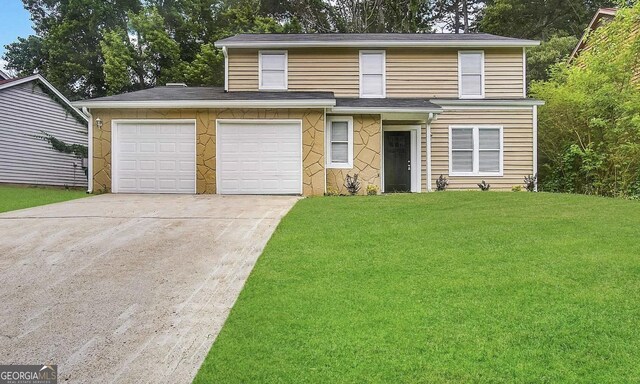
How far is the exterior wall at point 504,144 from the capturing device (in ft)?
44.3

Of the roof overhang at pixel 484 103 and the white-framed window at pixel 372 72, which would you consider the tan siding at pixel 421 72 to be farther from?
the roof overhang at pixel 484 103

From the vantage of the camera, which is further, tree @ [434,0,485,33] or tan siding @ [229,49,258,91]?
tree @ [434,0,485,33]

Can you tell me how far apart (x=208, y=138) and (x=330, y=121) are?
11.3 ft

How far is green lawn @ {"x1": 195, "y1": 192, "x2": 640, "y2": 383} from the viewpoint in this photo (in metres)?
2.74

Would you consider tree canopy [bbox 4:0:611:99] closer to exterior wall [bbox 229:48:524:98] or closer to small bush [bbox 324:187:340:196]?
exterior wall [bbox 229:48:524:98]

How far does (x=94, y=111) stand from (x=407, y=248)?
33.3ft

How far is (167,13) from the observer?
2791 centimetres

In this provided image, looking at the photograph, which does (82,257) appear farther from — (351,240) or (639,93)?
(639,93)

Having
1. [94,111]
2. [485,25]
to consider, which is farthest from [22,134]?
[485,25]

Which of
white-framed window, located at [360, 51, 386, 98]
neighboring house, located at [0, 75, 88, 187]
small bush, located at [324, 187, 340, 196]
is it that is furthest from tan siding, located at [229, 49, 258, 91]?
neighboring house, located at [0, 75, 88, 187]

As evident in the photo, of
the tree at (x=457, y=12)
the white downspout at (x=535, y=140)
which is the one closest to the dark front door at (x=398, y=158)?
the white downspout at (x=535, y=140)

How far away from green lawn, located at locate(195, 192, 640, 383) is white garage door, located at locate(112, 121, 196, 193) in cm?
641

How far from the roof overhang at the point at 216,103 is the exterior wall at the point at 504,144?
405cm

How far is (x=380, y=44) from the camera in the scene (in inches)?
557
